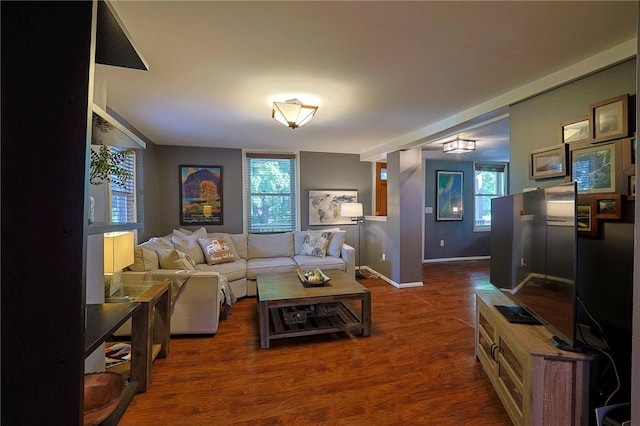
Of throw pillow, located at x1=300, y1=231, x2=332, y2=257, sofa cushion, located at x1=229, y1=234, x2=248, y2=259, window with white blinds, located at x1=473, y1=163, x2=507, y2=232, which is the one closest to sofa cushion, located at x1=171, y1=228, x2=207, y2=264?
sofa cushion, located at x1=229, y1=234, x2=248, y2=259

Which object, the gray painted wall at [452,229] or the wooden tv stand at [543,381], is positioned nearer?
the wooden tv stand at [543,381]

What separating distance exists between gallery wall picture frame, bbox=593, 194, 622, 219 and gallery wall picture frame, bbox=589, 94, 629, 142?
36 centimetres

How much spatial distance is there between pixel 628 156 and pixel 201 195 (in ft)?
16.4

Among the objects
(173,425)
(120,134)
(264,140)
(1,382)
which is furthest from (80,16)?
(264,140)

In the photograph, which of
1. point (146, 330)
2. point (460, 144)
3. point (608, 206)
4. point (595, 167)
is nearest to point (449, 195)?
point (460, 144)

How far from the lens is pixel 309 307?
127 inches

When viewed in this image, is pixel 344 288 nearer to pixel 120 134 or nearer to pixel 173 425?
pixel 173 425

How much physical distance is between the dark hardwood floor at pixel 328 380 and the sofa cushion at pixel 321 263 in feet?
3.89

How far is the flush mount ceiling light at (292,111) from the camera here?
2.66m

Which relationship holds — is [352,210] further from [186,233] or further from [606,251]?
[606,251]

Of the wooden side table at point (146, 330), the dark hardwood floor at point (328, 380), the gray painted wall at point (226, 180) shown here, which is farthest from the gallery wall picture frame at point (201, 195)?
the wooden side table at point (146, 330)

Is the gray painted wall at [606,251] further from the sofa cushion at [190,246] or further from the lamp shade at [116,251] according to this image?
the sofa cushion at [190,246]

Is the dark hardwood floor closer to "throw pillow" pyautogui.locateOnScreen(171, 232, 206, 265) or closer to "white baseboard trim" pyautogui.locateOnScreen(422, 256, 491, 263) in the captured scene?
"throw pillow" pyautogui.locateOnScreen(171, 232, 206, 265)

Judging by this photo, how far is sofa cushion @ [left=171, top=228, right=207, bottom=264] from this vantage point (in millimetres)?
3947
